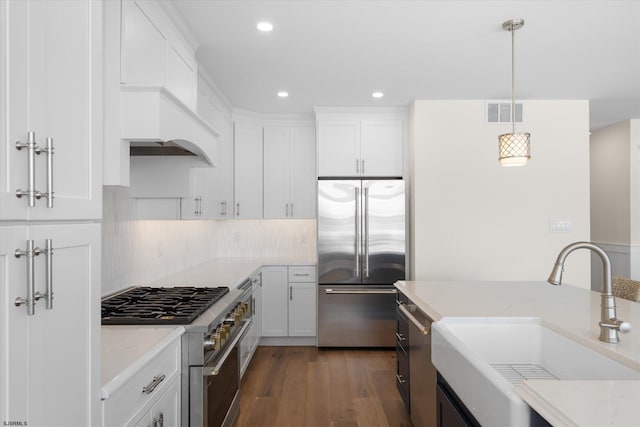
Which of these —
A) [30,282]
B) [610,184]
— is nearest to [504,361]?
[30,282]

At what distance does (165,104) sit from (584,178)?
13.8 ft

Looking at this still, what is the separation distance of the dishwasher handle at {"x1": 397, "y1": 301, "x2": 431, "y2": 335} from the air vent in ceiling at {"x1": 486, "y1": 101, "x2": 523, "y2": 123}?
7.85 ft

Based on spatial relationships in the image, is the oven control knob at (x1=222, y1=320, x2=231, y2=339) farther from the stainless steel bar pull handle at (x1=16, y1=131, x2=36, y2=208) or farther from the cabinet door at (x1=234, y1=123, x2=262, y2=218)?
the cabinet door at (x1=234, y1=123, x2=262, y2=218)

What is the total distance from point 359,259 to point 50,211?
3.51 meters

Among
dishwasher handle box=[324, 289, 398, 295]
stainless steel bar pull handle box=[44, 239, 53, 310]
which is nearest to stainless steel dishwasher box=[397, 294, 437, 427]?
dishwasher handle box=[324, 289, 398, 295]

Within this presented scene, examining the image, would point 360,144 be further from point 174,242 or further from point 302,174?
point 174,242

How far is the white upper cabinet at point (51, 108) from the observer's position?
2.61 feet

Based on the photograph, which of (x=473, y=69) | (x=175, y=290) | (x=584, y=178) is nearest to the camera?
(x=175, y=290)

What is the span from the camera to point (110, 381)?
1176 mm

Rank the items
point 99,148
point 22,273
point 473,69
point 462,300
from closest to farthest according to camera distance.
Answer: point 22,273 → point 99,148 → point 462,300 → point 473,69

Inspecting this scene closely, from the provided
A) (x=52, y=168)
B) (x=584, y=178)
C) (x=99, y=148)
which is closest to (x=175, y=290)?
(x=99, y=148)

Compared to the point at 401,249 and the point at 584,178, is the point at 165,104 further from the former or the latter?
the point at 584,178

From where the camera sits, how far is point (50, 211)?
89 cm

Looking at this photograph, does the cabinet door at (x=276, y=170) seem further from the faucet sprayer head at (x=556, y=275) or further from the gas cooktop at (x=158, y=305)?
the faucet sprayer head at (x=556, y=275)
